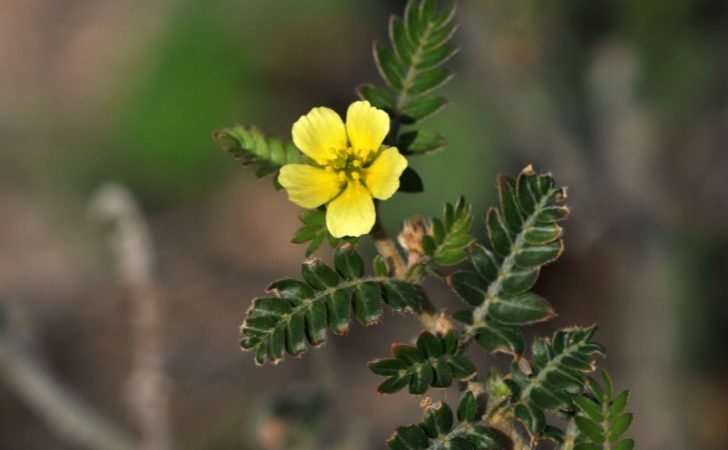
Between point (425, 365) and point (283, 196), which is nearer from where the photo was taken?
point (425, 365)

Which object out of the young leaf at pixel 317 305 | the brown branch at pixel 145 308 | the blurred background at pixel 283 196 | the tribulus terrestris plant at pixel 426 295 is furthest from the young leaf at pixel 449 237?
the brown branch at pixel 145 308

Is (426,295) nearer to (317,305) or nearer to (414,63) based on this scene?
(317,305)

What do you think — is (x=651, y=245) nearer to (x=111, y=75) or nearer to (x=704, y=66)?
(x=704, y=66)

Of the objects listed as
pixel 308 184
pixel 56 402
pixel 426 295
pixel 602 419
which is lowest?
pixel 602 419

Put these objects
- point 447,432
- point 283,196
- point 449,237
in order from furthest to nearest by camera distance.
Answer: point 283,196 → point 449,237 → point 447,432

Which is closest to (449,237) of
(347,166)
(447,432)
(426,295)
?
(426,295)

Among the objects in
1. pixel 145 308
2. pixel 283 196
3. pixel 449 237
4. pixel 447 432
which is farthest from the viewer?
pixel 283 196

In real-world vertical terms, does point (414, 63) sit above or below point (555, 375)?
above

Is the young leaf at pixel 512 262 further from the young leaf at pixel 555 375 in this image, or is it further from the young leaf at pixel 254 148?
the young leaf at pixel 254 148
